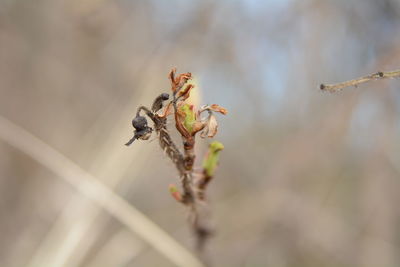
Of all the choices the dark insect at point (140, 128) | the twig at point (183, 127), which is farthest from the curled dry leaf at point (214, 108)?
the dark insect at point (140, 128)

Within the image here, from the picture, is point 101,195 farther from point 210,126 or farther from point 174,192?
point 210,126

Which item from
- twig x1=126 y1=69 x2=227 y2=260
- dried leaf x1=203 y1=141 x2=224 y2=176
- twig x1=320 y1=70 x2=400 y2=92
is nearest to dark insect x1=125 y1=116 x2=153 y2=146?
twig x1=126 y1=69 x2=227 y2=260

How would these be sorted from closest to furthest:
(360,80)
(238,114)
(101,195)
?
(360,80), (101,195), (238,114)

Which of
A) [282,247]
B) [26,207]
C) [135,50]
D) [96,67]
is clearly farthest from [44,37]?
[282,247]

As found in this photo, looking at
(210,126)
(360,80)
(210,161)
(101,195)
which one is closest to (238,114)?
(101,195)

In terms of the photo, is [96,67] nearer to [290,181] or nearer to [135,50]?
[135,50]

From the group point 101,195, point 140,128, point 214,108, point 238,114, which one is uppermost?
point 238,114

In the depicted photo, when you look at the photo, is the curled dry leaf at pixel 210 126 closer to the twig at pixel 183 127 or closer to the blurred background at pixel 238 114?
the twig at pixel 183 127
